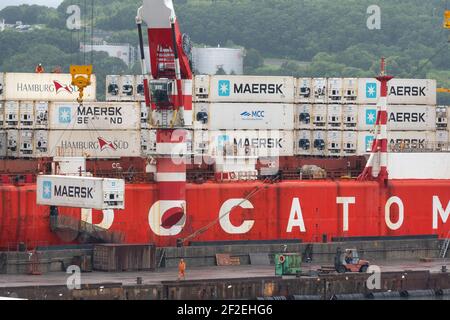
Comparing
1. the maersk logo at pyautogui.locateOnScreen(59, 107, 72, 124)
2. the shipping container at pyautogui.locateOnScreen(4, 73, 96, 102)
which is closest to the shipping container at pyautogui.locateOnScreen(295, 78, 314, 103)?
the shipping container at pyautogui.locateOnScreen(4, 73, 96, 102)

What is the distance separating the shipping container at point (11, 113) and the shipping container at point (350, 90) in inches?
713

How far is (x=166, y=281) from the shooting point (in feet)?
202

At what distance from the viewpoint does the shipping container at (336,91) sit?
80.8 meters

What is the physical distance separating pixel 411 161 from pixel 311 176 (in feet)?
18.1

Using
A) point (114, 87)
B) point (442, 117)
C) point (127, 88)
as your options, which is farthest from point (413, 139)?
point (114, 87)

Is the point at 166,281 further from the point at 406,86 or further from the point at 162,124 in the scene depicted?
the point at 406,86

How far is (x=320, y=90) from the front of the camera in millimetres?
80625

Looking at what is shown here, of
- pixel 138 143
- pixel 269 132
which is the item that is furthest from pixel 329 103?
pixel 138 143

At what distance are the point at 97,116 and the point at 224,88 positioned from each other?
7.38 metres

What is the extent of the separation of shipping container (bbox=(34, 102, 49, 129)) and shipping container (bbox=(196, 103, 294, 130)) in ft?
28.2

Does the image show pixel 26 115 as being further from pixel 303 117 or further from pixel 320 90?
pixel 320 90

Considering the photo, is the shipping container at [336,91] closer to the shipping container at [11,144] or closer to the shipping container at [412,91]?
the shipping container at [412,91]

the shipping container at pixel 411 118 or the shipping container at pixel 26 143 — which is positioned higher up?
the shipping container at pixel 411 118

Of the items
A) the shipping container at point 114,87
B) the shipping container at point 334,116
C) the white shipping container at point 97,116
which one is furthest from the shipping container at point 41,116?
the shipping container at point 334,116
